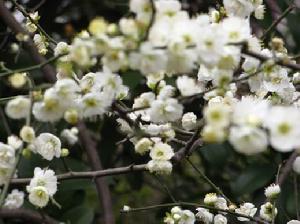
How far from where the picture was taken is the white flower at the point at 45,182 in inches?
41.5

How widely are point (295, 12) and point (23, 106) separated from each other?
1.41 m

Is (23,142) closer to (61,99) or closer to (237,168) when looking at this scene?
(61,99)

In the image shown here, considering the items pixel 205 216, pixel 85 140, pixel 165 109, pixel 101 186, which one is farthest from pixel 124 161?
pixel 165 109

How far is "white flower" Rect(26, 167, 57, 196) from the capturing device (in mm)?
1053

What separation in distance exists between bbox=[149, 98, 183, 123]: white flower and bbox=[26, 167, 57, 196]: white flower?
0.80 feet

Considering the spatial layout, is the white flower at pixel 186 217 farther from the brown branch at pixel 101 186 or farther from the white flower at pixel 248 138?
the white flower at pixel 248 138

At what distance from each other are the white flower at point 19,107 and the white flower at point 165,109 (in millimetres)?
185

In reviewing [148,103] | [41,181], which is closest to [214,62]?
[148,103]

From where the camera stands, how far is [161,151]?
3.24 feet

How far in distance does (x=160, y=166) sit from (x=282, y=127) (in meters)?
0.34

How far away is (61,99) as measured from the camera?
33.9 inches

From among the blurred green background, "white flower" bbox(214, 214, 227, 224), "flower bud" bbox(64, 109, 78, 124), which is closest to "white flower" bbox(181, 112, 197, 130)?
"white flower" bbox(214, 214, 227, 224)

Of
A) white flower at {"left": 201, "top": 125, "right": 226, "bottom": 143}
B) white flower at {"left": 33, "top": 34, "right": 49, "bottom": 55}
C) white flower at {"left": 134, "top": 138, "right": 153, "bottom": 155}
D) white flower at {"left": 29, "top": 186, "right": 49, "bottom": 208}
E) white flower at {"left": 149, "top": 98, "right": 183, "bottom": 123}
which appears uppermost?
white flower at {"left": 33, "top": 34, "right": 49, "bottom": 55}

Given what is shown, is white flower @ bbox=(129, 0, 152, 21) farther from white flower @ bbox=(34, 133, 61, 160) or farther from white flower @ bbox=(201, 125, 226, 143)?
white flower @ bbox=(34, 133, 61, 160)
